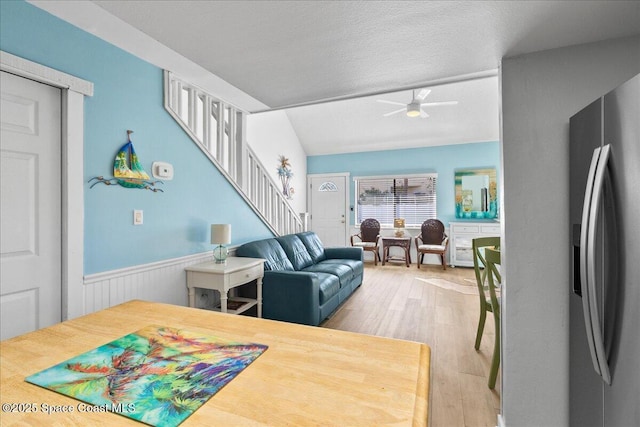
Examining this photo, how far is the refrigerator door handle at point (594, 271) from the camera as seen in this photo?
1142mm

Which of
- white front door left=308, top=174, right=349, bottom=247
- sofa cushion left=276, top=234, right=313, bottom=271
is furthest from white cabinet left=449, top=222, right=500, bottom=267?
sofa cushion left=276, top=234, right=313, bottom=271

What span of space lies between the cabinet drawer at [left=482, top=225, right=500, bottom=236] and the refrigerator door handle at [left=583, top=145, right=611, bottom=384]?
5140 mm

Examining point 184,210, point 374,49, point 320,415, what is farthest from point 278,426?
point 184,210

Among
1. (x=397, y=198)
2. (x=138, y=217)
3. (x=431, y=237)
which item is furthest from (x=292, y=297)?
(x=397, y=198)

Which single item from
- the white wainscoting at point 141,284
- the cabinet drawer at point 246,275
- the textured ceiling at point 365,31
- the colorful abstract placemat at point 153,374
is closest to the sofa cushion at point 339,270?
the cabinet drawer at point 246,275

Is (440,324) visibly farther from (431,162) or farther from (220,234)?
(431,162)

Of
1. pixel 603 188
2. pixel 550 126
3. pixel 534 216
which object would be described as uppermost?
pixel 550 126

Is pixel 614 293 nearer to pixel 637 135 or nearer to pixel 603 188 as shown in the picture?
pixel 603 188

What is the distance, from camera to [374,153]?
708 cm

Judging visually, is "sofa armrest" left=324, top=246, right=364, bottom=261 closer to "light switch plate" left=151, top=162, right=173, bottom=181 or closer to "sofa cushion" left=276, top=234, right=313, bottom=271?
"sofa cushion" left=276, top=234, right=313, bottom=271

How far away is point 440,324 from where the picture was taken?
3.30 metres

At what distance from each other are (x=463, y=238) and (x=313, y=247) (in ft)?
10.9

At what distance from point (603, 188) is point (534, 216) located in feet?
1.84

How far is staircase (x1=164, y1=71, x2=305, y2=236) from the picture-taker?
2790 millimetres
